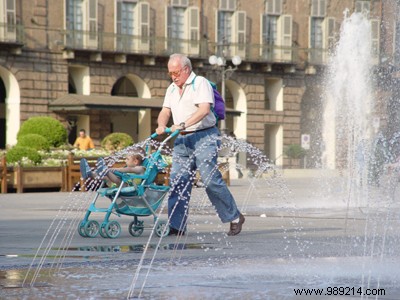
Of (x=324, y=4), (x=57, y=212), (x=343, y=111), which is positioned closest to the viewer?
(x=57, y=212)

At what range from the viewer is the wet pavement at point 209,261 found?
6258 millimetres

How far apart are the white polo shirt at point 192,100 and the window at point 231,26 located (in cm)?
3811

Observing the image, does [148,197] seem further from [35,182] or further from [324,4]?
[324,4]

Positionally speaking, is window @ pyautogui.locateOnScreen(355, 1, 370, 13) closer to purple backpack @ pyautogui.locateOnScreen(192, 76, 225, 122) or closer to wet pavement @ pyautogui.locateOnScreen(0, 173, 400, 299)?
wet pavement @ pyautogui.locateOnScreen(0, 173, 400, 299)

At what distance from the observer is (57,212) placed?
15.1m

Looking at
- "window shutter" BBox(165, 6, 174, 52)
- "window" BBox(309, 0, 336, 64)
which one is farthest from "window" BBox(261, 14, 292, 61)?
"window shutter" BBox(165, 6, 174, 52)

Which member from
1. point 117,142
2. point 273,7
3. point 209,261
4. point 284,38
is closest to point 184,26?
point 273,7

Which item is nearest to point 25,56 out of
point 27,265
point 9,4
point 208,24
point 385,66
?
point 9,4

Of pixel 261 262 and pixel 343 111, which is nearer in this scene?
pixel 261 262

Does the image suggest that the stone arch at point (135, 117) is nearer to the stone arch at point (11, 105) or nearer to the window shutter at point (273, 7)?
the stone arch at point (11, 105)

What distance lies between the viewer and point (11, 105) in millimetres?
40625

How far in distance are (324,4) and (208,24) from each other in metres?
6.51

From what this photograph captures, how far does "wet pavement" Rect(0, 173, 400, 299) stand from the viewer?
6.26m

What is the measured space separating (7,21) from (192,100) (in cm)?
3104
